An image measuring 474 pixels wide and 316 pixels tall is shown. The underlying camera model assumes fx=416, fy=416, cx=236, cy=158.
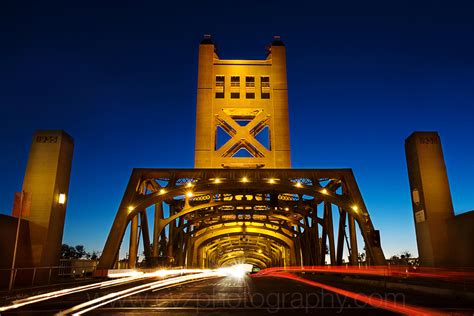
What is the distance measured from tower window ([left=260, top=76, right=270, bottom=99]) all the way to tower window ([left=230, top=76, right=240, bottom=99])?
348 centimetres

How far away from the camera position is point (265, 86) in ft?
197

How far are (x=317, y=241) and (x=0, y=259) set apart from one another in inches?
1502

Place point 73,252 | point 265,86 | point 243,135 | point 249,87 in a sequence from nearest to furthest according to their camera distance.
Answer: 1. point 243,135
2. point 249,87
3. point 265,86
4. point 73,252

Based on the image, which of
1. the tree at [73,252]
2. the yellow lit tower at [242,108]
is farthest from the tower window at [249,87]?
the tree at [73,252]

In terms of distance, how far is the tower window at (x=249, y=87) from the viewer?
194ft

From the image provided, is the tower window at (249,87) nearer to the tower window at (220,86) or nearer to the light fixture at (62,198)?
the tower window at (220,86)

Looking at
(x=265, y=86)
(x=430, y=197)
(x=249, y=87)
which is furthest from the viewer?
(x=265, y=86)

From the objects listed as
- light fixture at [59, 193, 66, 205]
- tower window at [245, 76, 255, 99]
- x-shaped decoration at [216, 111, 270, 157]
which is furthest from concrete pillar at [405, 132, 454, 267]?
tower window at [245, 76, 255, 99]

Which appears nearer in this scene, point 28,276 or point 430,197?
point 28,276

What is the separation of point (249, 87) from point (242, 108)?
3864 mm

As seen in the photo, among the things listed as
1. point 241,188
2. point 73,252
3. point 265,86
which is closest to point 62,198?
point 241,188

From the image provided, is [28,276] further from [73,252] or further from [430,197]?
[73,252]

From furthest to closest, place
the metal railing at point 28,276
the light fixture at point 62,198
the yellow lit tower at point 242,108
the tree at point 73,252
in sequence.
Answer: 1. the tree at point 73,252
2. the yellow lit tower at point 242,108
3. the light fixture at point 62,198
4. the metal railing at point 28,276

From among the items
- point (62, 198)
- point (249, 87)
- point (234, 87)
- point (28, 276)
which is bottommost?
point (28, 276)
